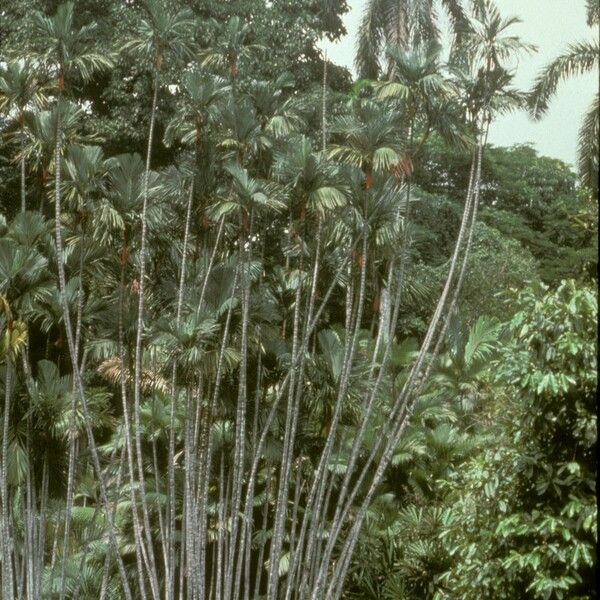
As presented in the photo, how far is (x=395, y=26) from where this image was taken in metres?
27.5

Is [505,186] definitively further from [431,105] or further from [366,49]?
[431,105]

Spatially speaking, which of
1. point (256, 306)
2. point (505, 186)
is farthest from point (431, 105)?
point (505, 186)

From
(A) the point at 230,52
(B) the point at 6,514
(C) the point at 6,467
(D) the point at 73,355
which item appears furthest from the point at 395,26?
(B) the point at 6,514

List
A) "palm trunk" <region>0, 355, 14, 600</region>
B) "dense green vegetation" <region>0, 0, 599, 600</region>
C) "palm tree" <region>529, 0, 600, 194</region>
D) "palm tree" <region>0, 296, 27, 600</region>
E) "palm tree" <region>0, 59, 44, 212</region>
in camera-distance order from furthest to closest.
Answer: "palm tree" <region>0, 59, 44, 212</region>, "palm trunk" <region>0, 355, 14, 600</region>, "palm tree" <region>0, 296, 27, 600</region>, "dense green vegetation" <region>0, 0, 599, 600</region>, "palm tree" <region>529, 0, 600, 194</region>

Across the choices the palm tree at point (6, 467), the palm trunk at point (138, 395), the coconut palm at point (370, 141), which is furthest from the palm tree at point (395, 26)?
the palm tree at point (6, 467)

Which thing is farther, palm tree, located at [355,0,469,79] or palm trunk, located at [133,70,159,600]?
palm tree, located at [355,0,469,79]

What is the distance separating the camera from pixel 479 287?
86.7 feet

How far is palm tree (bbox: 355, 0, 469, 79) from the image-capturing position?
27453 mm

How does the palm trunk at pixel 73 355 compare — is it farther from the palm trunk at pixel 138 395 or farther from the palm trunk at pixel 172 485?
the palm trunk at pixel 172 485

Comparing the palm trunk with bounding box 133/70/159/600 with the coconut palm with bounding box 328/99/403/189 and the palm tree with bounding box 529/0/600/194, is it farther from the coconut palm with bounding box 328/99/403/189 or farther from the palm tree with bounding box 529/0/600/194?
the palm tree with bounding box 529/0/600/194

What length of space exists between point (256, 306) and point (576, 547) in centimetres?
798

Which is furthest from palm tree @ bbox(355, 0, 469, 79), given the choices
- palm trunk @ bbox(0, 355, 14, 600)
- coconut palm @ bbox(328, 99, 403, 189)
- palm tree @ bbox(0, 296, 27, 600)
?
palm trunk @ bbox(0, 355, 14, 600)

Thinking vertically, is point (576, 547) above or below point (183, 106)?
below

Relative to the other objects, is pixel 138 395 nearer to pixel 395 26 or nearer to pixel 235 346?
pixel 235 346
